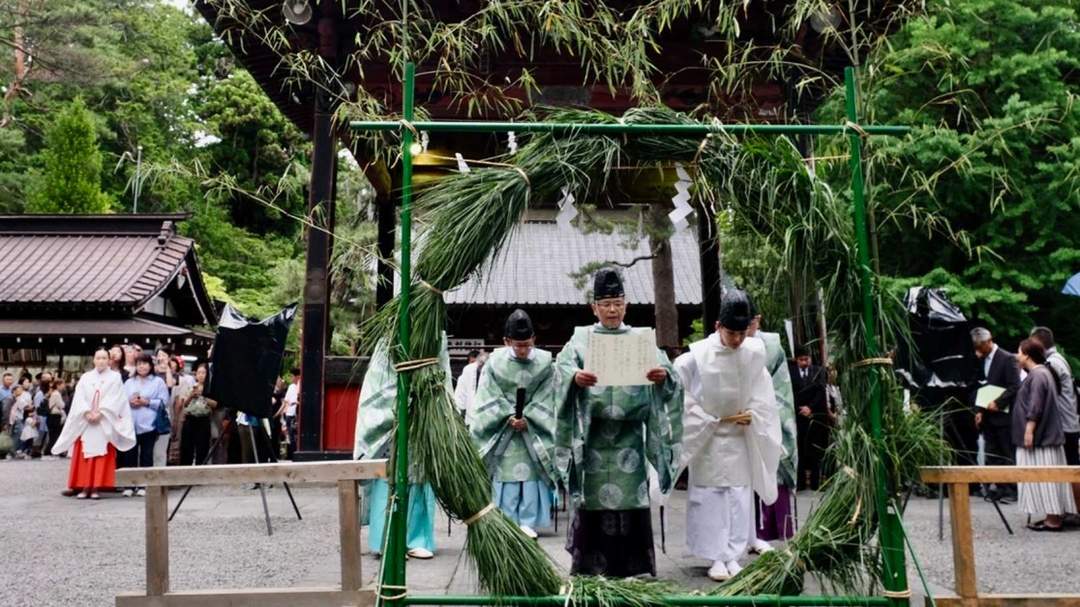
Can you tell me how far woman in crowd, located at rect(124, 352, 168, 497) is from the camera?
→ 34.0 feet

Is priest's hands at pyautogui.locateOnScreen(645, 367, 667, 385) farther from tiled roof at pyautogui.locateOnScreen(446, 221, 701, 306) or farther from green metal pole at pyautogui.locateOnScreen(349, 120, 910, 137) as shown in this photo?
tiled roof at pyautogui.locateOnScreen(446, 221, 701, 306)

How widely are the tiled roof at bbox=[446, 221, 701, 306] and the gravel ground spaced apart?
33.7 ft

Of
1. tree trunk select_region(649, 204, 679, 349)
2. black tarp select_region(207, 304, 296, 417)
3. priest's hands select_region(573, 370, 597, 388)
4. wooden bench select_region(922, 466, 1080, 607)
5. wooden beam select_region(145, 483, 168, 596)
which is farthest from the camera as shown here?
tree trunk select_region(649, 204, 679, 349)

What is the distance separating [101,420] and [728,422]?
7.36 meters

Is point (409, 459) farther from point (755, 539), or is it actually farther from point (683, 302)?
point (683, 302)

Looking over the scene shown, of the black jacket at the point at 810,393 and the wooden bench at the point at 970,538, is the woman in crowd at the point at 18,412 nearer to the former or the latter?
the black jacket at the point at 810,393

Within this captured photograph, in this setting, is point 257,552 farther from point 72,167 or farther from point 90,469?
point 72,167

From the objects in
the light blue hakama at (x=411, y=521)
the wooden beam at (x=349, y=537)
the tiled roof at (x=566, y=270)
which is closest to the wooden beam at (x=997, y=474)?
the wooden beam at (x=349, y=537)

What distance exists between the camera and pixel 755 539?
6082 mm

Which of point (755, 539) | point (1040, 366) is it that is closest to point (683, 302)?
point (1040, 366)

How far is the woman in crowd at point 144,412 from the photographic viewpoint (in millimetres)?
10367

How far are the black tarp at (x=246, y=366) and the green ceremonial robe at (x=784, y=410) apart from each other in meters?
4.47

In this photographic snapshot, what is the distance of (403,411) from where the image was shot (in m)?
3.32

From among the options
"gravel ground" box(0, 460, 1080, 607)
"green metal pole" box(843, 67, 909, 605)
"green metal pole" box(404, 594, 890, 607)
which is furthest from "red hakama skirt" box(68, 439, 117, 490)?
"green metal pole" box(843, 67, 909, 605)
